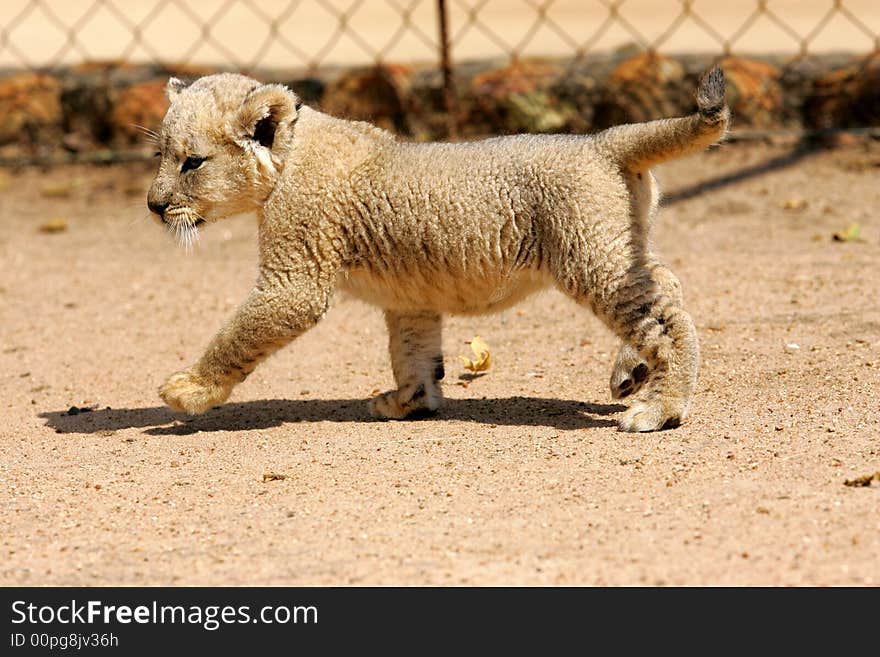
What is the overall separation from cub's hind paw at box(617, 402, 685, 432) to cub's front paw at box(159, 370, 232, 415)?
1827mm

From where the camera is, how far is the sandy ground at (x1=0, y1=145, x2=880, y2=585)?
411cm

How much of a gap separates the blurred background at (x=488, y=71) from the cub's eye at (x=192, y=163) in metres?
2.28

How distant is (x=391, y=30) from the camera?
1466cm

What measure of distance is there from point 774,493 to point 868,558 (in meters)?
0.62

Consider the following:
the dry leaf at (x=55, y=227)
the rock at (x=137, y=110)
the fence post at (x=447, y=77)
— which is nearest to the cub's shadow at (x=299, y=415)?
the dry leaf at (x=55, y=227)

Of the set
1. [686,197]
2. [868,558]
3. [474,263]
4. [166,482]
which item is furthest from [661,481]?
[686,197]

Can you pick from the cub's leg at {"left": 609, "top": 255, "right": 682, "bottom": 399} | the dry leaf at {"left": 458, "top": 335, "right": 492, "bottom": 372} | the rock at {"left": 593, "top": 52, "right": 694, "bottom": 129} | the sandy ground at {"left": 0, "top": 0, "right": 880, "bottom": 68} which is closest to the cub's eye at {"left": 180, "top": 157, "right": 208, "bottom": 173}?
the dry leaf at {"left": 458, "top": 335, "right": 492, "bottom": 372}

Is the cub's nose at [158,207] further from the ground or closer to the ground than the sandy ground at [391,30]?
closer to the ground

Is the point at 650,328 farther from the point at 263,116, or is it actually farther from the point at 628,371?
the point at 263,116

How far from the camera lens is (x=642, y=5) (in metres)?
14.5

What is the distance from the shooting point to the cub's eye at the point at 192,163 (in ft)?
19.4

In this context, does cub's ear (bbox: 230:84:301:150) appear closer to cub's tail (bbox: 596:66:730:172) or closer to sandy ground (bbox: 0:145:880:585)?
sandy ground (bbox: 0:145:880:585)

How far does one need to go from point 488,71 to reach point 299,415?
18.2 ft

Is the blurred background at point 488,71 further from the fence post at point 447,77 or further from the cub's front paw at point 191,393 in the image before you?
the cub's front paw at point 191,393
